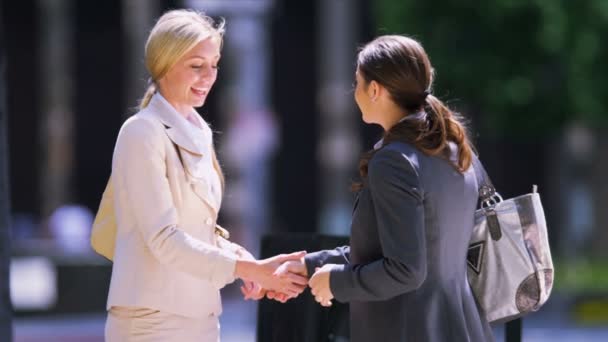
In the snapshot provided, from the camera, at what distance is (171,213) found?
13.2ft

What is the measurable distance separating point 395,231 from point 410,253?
8 cm

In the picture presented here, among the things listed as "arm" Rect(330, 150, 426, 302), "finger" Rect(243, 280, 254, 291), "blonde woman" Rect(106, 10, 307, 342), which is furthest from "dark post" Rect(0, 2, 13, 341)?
"arm" Rect(330, 150, 426, 302)

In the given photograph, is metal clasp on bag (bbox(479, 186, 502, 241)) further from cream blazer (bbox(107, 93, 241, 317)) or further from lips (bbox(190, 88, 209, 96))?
lips (bbox(190, 88, 209, 96))

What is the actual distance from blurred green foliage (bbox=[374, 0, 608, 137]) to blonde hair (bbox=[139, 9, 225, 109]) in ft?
42.2

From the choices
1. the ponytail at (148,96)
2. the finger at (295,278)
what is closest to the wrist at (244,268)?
the finger at (295,278)

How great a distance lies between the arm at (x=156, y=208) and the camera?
400 centimetres

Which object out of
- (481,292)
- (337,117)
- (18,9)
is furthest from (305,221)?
(481,292)

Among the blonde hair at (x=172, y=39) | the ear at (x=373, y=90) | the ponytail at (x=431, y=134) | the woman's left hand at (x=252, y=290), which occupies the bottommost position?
the woman's left hand at (x=252, y=290)

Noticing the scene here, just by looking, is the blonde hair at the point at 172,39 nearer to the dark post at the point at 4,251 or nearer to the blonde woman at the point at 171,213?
the blonde woman at the point at 171,213

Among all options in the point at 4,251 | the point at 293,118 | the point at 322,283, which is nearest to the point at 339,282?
the point at 322,283

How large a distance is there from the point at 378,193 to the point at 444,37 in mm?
13808

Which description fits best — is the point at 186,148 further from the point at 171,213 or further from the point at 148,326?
the point at 148,326

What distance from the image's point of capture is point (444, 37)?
17.3m

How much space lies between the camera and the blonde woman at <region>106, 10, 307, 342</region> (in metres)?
4.02
